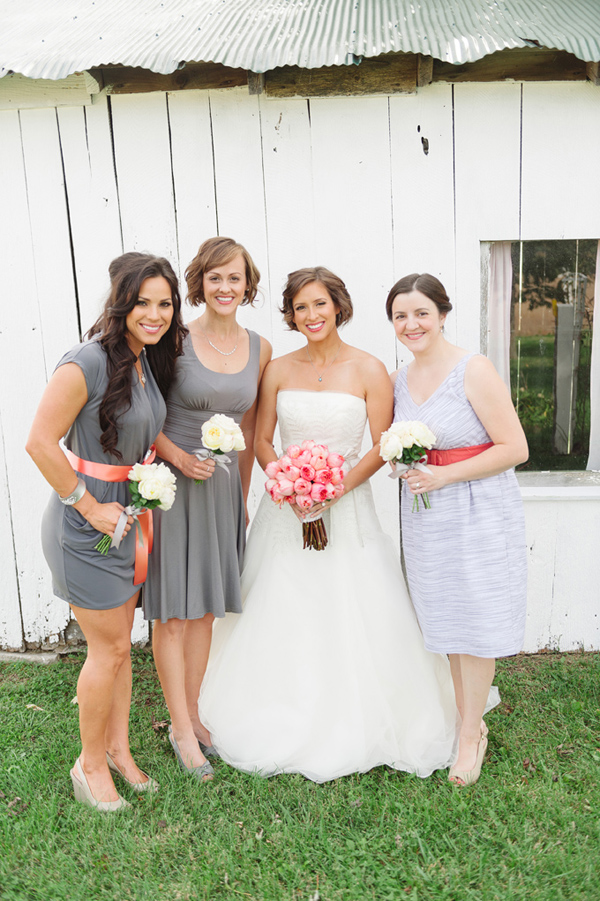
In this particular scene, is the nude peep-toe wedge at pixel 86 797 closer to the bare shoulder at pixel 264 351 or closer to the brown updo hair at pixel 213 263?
the bare shoulder at pixel 264 351

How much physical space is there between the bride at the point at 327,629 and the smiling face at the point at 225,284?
0.28 m

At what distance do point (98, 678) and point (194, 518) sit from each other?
0.80 m

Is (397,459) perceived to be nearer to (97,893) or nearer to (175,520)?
(175,520)

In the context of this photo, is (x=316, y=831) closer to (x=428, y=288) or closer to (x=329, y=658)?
(x=329, y=658)

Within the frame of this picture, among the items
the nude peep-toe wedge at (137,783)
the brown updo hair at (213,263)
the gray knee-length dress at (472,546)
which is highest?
the brown updo hair at (213,263)

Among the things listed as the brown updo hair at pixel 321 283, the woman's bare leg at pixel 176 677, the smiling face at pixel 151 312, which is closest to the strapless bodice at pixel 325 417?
the brown updo hair at pixel 321 283

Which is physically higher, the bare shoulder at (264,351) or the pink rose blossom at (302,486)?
the bare shoulder at (264,351)

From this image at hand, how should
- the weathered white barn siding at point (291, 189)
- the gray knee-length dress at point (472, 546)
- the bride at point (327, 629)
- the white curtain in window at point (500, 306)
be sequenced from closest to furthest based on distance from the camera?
1. the gray knee-length dress at point (472, 546)
2. the bride at point (327, 629)
3. the weathered white barn siding at point (291, 189)
4. the white curtain in window at point (500, 306)

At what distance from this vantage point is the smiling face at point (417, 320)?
3049 mm

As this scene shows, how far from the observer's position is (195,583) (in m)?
3.22

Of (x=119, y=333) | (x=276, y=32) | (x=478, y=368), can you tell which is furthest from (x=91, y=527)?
(x=276, y=32)

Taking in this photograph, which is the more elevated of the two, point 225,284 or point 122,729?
point 225,284

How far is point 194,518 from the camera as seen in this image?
10.5 ft

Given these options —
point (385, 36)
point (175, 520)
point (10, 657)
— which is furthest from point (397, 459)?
point (10, 657)
